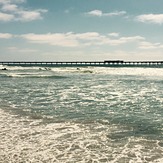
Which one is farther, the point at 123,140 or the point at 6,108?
the point at 6,108

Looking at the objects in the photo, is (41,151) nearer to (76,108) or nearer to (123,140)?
(123,140)

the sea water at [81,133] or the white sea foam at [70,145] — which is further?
the sea water at [81,133]

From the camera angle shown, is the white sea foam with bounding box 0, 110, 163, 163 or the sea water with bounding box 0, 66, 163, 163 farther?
the sea water with bounding box 0, 66, 163, 163

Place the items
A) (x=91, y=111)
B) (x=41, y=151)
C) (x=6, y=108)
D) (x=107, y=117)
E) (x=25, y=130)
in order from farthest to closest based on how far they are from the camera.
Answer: (x=6, y=108)
(x=91, y=111)
(x=107, y=117)
(x=25, y=130)
(x=41, y=151)

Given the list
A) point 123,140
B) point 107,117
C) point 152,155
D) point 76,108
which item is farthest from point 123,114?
point 152,155

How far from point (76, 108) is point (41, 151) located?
23.3 feet

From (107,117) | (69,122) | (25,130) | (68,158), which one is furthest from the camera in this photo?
(107,117)

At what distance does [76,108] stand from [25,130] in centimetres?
499

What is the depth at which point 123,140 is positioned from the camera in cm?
966

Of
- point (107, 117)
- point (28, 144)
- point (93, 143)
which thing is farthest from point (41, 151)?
point (107, 117)

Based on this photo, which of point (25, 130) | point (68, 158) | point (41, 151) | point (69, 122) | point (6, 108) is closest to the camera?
point (68, 158)

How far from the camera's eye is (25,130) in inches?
433

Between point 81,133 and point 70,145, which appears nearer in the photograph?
point 70,145

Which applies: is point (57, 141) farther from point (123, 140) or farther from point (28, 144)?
point (123, 140)
